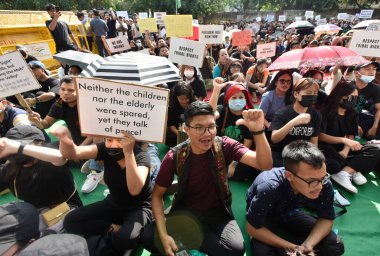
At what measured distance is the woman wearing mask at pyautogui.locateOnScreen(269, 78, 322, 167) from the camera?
9.82 feet

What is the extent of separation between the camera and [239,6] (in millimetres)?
61156

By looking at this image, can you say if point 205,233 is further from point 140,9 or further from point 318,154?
point 140,9

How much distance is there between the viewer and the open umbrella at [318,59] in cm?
377

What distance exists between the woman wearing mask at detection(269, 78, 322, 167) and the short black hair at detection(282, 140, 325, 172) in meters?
0.88

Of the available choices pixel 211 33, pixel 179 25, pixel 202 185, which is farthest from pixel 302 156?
pixel 179 25

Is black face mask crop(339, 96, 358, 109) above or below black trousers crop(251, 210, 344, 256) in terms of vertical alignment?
above

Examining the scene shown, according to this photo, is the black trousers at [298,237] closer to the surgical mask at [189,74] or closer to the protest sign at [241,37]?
the surgical mask at [189,74]

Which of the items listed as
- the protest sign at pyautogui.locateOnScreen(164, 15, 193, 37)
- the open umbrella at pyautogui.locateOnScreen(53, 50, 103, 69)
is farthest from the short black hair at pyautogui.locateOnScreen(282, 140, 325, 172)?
the protest sign at pyautogui.locateOnScreen(164, 15, 193, 37)

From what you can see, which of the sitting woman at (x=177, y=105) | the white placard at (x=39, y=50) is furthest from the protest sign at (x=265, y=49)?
the white placard at (x=39, y=50)

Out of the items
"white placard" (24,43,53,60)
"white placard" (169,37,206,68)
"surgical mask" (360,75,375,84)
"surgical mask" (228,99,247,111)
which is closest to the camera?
"surgical mask" (228,99,247,111)

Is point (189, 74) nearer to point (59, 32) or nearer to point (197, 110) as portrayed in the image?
point (197, 110)

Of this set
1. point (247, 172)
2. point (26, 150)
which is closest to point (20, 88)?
point (26, 150)

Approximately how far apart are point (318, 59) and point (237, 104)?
1.38 metres

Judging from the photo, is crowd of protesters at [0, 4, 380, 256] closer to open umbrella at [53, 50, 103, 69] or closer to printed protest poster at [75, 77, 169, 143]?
printed protest poster at [75, 77, 169, 143]
